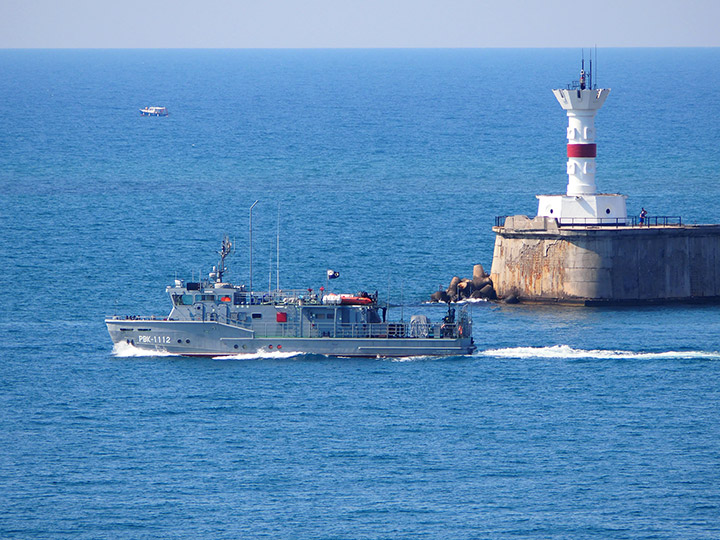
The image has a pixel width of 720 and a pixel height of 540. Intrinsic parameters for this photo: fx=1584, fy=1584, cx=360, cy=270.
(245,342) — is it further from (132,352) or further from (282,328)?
(132,352)

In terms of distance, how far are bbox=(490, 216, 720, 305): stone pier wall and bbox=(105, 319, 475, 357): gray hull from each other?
1222cm

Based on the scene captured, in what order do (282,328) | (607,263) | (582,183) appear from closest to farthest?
1. (282,328)
2. (607,263)
3. (582,183)

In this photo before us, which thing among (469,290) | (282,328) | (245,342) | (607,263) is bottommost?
(245,342)

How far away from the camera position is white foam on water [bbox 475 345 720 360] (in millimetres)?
70875

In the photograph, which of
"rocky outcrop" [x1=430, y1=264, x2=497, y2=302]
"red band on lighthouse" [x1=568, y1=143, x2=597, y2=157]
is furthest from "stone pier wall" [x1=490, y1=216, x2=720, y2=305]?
"red band on lighthouse" [x1=568, y1=143, x2=597, y2=157]

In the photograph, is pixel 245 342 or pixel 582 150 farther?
pixel 582 150

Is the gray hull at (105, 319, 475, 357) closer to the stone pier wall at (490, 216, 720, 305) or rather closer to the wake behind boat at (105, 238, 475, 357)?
the wake behind boat at (105, 238, 475, 357)

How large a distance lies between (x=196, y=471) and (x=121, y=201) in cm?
Answer: 7159

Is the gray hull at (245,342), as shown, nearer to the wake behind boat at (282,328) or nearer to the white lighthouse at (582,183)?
the wake behind boat at (282,328)

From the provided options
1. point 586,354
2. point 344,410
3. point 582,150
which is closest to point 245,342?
point 344,410

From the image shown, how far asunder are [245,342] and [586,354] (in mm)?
15344

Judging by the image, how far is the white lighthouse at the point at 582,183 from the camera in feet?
276

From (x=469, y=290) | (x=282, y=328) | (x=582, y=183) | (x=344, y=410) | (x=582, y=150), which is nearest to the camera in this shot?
(x=344, y=410)

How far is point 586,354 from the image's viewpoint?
71000mm
